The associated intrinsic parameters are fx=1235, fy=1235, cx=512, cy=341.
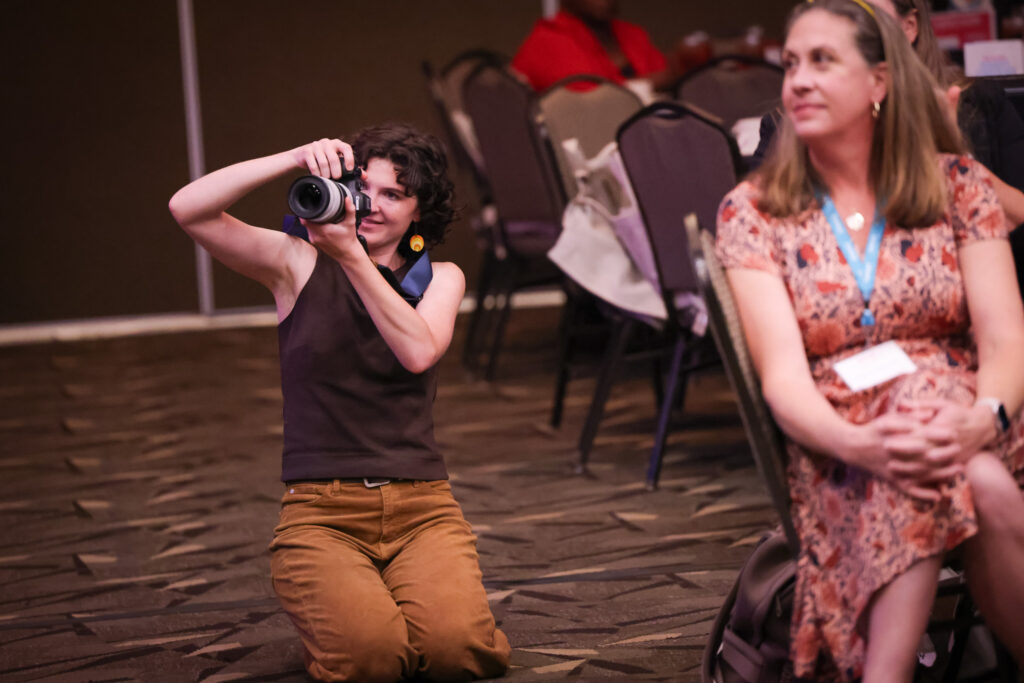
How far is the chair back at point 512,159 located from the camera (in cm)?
448

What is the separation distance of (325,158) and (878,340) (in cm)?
88

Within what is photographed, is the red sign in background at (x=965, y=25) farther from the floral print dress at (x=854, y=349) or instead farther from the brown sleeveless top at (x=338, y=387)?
the brown sleeveless top at (x=338, y=387)

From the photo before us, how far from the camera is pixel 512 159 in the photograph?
456 cm

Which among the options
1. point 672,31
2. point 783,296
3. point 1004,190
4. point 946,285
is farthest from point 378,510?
point 672,31

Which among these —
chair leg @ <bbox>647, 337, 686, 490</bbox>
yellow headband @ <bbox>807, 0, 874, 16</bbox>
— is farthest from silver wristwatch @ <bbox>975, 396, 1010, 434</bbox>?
chair leg @ <bbox>647, 337, 686, 490</bbox>

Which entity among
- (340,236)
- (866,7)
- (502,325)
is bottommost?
(502,325)

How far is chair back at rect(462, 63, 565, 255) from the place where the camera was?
4.48m

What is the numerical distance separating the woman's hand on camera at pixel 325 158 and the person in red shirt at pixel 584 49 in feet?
11.4

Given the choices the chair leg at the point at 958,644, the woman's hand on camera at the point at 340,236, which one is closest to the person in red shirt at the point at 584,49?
the woman's hand on camera at the point at 340,236

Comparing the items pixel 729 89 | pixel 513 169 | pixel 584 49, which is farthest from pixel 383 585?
pixel 584 49

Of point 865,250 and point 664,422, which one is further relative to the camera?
point 664,422

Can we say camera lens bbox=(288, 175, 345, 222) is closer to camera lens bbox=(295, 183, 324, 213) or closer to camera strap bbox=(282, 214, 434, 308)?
camera lens bbox=(295, 183, 324, 213)

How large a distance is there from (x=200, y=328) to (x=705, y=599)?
4.88m

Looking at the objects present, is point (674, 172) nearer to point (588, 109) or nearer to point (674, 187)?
point (674, 187)
